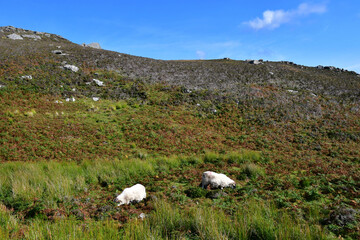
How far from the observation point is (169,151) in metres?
13.4

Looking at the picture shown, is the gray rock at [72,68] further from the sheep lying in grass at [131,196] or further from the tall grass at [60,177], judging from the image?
the sheep lying in grass at [131,196]

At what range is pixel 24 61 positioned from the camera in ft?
93.3

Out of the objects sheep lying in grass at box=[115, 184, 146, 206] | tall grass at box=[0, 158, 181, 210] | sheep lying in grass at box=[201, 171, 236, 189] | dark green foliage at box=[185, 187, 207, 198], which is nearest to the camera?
tall grass at box=[0, 158, 181, 210]

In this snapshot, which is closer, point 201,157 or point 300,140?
point 201,157

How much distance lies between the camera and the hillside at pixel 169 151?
15.6 feet

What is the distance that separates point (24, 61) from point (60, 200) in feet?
104

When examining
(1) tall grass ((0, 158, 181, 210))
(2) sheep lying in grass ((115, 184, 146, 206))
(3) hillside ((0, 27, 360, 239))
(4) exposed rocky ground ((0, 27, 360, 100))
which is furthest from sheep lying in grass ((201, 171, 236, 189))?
(4) exposed rocky ground ((0, 27, 360, 100))

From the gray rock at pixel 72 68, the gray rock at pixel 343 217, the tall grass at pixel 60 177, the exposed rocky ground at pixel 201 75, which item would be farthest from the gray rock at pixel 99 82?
the gray rock at pixel 343 217

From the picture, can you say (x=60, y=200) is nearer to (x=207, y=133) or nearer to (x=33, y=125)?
(x=33, y=125)

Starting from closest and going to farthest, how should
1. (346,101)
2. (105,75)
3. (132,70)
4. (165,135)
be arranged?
(165,135) < (346,101) < (105,75) < (132,70)

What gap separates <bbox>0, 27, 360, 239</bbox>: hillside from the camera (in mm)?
4766

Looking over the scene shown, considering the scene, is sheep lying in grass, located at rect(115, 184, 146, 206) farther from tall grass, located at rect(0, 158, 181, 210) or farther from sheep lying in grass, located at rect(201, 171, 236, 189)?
sheep lying in grass, located at rect(201, 171, 236, 189)

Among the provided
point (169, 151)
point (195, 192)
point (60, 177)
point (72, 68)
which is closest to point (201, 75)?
point (72, 68)

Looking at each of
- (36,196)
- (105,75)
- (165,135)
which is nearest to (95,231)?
(36,196)
